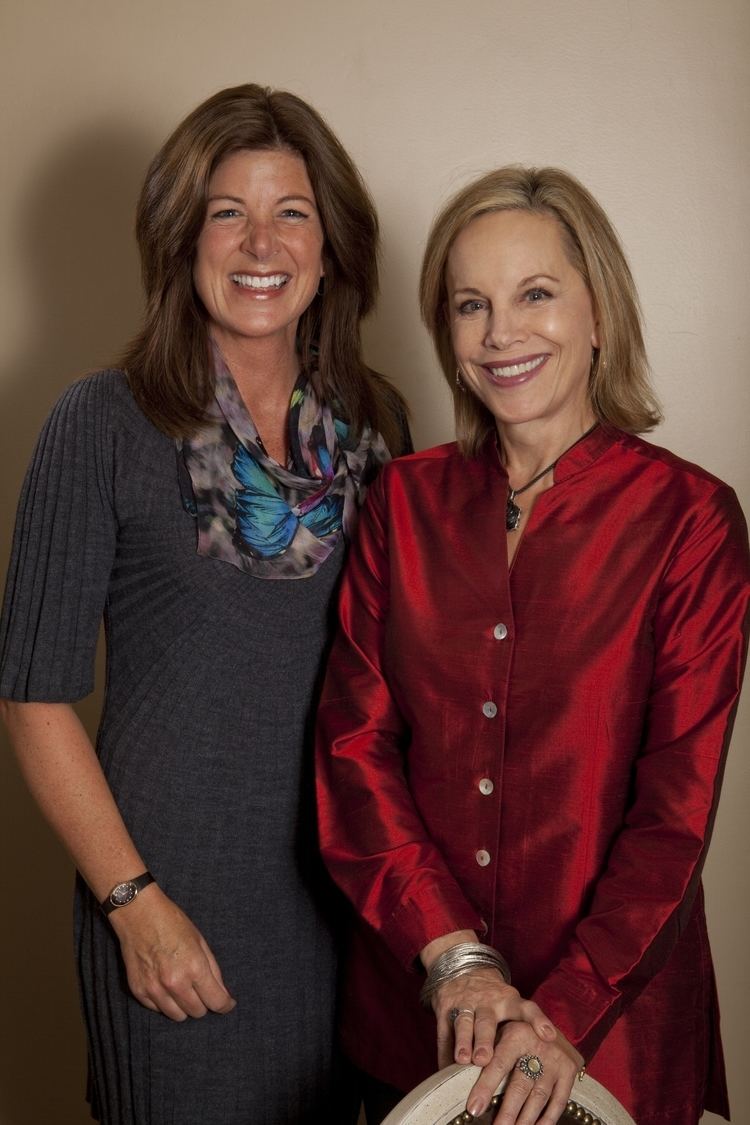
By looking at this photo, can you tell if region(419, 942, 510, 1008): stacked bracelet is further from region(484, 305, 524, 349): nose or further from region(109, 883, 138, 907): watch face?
region(484, 305, 524, 349): nose

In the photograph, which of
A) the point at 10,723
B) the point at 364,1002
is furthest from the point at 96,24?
the point at 364,1002

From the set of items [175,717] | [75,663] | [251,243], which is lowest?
[175,717]

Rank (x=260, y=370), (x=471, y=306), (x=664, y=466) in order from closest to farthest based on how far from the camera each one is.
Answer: (x=664, y=466)
(x=471, y=306)
(x=260, y=370)

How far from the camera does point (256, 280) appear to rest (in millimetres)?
2064

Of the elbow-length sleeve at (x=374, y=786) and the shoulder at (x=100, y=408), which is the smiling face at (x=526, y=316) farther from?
the shoulder at (x=100, y=408)

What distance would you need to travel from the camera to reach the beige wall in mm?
2812

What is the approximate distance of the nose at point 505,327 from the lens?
71.8 inches

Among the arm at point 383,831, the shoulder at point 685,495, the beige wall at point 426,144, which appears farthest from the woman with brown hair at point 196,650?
the beige wall at point 426,144

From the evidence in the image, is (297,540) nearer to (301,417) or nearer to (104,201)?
(301,417)

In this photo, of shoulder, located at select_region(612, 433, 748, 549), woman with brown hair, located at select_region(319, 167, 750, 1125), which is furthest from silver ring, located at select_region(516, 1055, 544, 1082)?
shoulder, located at select_region(612, 433, 748, 549)

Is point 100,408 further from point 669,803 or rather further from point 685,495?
point 669,803

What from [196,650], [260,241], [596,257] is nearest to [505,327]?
[596,257]

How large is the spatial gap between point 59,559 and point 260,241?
2.01ft

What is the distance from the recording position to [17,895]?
3273 mm
